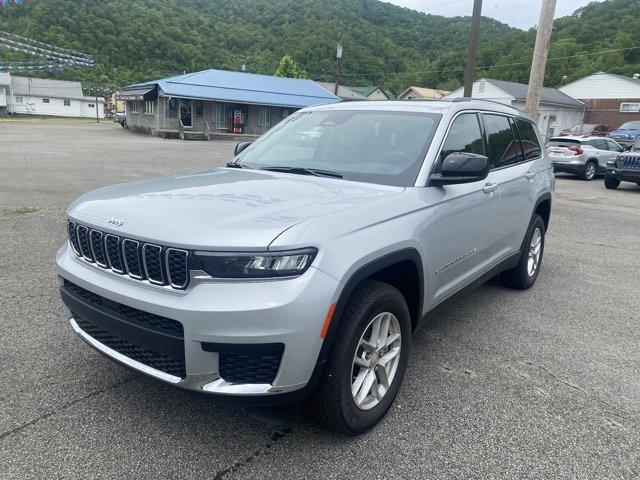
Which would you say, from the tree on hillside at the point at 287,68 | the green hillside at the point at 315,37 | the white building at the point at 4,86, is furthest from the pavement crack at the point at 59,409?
the white building at the point at 4,86

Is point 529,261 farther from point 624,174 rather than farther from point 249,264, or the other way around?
point 624,174

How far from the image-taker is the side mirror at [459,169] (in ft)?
10.1

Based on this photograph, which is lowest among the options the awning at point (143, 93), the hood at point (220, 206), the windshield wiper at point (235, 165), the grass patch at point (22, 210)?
the grass patch at point (22, 210)

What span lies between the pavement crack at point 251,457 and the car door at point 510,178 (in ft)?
8.19

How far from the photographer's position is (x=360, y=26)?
138 feet

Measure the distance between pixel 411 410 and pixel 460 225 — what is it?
129 centimetres

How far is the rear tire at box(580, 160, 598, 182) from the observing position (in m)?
17.7

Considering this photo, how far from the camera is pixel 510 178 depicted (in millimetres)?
4395

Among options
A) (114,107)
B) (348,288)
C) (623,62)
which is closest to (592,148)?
(348,288)

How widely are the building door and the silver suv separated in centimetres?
3118

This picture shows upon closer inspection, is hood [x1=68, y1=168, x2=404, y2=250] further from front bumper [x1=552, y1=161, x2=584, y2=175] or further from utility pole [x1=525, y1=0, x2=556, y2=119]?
front bumper [x1=552, y1=161, x2=584, y2=175]

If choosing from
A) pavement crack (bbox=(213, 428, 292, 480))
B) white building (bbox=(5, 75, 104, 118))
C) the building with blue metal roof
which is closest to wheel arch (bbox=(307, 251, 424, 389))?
pavement crack (bbox=(213, 428, 292, 480))

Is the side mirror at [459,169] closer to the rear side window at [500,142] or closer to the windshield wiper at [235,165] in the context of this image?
Answer: the rear side window at [500,142]

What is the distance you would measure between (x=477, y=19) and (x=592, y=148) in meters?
6.81
